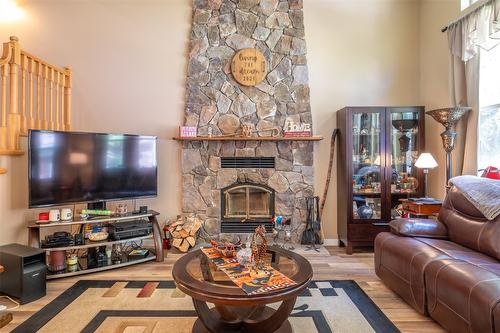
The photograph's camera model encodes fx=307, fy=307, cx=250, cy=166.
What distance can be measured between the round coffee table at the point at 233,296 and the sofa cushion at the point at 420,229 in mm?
1118

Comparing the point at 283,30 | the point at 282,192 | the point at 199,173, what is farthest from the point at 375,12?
the point at 199,173

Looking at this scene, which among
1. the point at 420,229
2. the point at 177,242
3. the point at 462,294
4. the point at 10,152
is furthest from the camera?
the point at 177,242

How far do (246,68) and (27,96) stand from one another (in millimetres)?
2781

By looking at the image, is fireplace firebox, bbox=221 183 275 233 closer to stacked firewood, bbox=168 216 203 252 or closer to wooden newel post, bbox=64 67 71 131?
stacked firewood, bbox=168 216 203 252

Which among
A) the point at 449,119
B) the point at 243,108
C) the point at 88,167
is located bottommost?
the point at 88,167

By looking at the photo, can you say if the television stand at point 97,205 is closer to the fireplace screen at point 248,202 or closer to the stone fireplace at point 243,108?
the stone fireplace at point 243,108

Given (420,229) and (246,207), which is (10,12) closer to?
(246,207)

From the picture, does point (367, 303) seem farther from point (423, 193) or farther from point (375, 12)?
point (375, 12)

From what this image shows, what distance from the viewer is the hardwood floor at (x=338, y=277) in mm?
2189

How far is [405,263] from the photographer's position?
2340 mm

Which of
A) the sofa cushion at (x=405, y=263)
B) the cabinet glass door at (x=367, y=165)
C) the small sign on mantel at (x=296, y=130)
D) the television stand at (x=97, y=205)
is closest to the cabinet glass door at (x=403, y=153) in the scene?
the cabinet glass door at (x=367, y=165)

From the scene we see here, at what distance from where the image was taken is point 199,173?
4.05 m

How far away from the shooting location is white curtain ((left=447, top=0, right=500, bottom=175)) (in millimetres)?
2863

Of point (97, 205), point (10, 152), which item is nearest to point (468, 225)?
point (97, 205)
